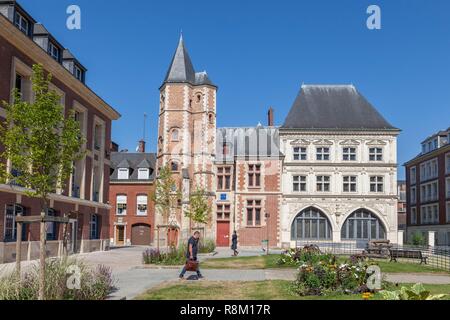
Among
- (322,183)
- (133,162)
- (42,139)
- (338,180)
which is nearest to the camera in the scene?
(42,139)

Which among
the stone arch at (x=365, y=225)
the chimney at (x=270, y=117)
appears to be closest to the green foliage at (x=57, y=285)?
the stone arch at (x=365, y=225)

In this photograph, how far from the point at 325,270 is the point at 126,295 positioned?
5147 millimetres

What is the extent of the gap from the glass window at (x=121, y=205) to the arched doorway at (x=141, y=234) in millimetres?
1721

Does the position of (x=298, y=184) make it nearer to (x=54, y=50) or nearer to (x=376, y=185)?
(x=376, y=185)

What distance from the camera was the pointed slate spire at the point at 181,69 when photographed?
1735 inches

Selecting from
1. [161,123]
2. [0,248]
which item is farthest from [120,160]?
[0,248]

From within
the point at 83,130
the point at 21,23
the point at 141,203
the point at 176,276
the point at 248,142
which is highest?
the point at 21,23

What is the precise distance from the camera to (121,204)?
4753cm

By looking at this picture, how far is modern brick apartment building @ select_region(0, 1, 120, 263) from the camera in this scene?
859 inches

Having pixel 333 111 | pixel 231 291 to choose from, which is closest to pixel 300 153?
pixel 333 111

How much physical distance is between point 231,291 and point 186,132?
30691 millimetres

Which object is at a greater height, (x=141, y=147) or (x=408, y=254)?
(x=141, y=147)

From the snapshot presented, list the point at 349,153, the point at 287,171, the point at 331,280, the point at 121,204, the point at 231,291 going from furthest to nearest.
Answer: the point at 121,204 → the point at 349,153 → the point at 287,171 → the point at 231,291 → the point at 331,280
